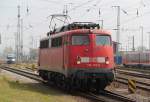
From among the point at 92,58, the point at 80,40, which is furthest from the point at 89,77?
the point at 80,40

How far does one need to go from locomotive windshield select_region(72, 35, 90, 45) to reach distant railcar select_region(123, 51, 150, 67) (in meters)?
48.1

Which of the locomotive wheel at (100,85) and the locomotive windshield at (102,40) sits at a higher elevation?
the locomotive windshield at (102,40)

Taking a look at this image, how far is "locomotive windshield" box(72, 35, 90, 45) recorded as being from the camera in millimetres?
24047

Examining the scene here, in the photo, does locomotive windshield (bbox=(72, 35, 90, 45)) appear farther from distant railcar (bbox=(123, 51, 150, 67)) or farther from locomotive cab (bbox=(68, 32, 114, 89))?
distant railcar (bbox=(123, 51, 150, 67))

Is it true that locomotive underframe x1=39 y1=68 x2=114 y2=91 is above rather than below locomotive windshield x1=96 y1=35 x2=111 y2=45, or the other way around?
below

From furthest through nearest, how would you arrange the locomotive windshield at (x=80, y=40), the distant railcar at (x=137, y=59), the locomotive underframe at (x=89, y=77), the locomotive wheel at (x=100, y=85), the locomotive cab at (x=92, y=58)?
the distant railcar at (x=137, y=59) → the locomotive windshield at (x=80, y=40) → the locomotive wheel at (x=100, y=85) → the locomotive cab at (x=92, y=58) → the locomotive underframe at (x=89, y=77)

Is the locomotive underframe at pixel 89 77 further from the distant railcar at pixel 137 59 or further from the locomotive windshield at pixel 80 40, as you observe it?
the distant railcar at pixel 137 59

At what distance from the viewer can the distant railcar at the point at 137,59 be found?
72.2 meters

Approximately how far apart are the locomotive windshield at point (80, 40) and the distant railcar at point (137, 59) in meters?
48.1

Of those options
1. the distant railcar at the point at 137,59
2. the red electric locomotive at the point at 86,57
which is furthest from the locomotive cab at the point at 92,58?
the distant railcar at the point at 137,59

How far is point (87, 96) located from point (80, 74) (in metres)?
1.25

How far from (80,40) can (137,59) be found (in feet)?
174

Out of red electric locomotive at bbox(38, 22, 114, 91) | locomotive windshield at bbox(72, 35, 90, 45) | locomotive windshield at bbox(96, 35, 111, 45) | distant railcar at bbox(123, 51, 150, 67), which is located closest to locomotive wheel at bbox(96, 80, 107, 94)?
red electric locomotive at bbox(38, 22, 114, 91)

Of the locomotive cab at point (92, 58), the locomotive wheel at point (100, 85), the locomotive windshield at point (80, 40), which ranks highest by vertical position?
the locomotive windshield at point (80, 40)
